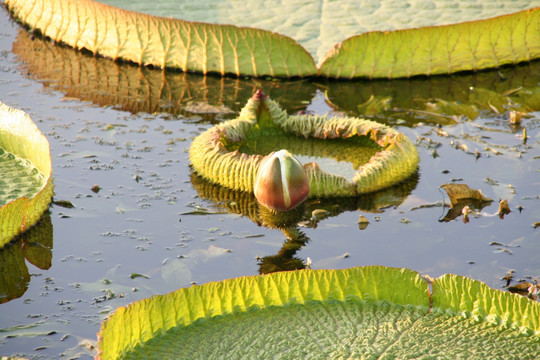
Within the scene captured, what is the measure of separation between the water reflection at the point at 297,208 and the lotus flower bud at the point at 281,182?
0.10m

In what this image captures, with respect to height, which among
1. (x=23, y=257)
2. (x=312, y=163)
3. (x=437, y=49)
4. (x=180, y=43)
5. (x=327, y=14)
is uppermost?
(x=327, y=14)

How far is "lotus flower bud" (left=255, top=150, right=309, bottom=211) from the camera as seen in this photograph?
11.0ft

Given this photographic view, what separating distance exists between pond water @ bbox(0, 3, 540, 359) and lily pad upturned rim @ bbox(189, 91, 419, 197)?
3.3 inches

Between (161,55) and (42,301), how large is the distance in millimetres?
→ 3227

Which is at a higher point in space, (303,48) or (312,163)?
(303,48)

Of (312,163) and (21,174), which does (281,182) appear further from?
(21,174)

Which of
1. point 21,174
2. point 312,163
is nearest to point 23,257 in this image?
point 21,174

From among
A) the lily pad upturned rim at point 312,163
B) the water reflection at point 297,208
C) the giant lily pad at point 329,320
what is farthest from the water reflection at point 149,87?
the giant lily pad at point 329,320

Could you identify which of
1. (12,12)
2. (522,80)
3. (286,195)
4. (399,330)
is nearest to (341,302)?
(399,330)

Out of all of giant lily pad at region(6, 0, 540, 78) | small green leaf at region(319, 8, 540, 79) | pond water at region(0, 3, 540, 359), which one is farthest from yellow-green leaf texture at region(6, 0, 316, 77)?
small green leaf at region(319, 8, 540, 79)

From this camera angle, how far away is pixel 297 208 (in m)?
3.65

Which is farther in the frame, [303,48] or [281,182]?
[303,48]

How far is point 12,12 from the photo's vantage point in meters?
7.04

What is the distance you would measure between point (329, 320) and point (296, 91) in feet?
10.8
